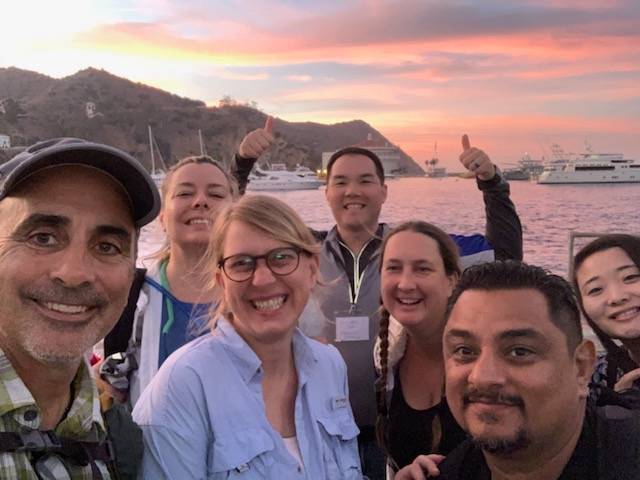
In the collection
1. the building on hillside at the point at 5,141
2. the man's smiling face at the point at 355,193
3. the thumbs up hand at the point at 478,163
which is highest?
the building on hillside at the point at 5,141

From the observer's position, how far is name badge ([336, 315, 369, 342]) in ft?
12.5

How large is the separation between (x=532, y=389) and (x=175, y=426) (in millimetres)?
1052

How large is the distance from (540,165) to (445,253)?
11124 cm

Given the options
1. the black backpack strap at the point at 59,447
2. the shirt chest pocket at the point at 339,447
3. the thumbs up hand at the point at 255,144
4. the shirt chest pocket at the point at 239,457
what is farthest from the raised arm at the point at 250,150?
the black backpack strap at the point at 59,447

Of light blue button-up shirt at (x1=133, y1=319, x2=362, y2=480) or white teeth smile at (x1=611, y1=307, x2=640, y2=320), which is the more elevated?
white teeth smile at (x1=611, y1=307, x2=640, y2=320)

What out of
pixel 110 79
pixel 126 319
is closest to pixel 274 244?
pixel 126 319

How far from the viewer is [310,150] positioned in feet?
327

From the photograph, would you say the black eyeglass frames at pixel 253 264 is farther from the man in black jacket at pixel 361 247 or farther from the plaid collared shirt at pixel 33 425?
the man in black jacket at pixel 361 247

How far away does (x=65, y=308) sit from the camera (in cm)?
172

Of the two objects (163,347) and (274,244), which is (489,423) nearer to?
(274,244)

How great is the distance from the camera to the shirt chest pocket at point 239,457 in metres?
1.95

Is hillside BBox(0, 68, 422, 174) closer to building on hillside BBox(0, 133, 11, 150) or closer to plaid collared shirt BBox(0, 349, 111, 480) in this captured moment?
building on hillside BBox(0, 133, 11, 150)

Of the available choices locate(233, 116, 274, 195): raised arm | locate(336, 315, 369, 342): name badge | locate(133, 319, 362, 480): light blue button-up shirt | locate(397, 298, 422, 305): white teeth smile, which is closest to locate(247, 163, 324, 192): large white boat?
locate(233, 116, 274, 195): raised arm

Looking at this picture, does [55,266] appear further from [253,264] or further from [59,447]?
[253,264]
